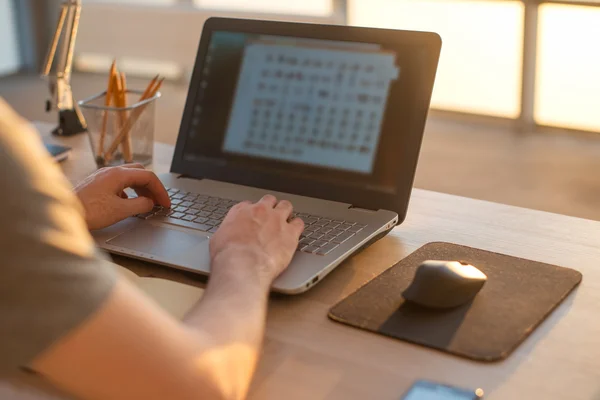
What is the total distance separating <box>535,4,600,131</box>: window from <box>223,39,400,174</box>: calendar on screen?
10.7ft

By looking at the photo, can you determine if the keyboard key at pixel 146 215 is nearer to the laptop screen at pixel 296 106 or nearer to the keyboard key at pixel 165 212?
the keyboard key at pixel 165 212

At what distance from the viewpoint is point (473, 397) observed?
2.35 ft

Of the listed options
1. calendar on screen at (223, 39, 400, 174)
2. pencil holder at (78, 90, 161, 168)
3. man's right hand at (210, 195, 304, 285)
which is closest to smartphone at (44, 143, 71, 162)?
pencil holder at (78, 90, 161, 168)

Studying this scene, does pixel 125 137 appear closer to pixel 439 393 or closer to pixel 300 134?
pixel 300 134

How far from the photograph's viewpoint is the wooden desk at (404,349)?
75 cm

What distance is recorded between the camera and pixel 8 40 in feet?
18.0

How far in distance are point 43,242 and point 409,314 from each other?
0.46 metres

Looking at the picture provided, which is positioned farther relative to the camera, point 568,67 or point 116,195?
point 568,67

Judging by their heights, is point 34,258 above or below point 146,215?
above

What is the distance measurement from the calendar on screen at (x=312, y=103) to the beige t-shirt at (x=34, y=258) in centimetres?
67

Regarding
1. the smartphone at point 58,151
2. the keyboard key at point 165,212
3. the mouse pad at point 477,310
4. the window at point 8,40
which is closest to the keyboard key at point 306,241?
the mouse pad at point 477,310

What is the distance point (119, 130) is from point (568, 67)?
3.32 meters

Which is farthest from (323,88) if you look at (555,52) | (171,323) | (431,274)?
(555,52)

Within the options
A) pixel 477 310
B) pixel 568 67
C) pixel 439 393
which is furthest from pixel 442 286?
pixel 568 67
